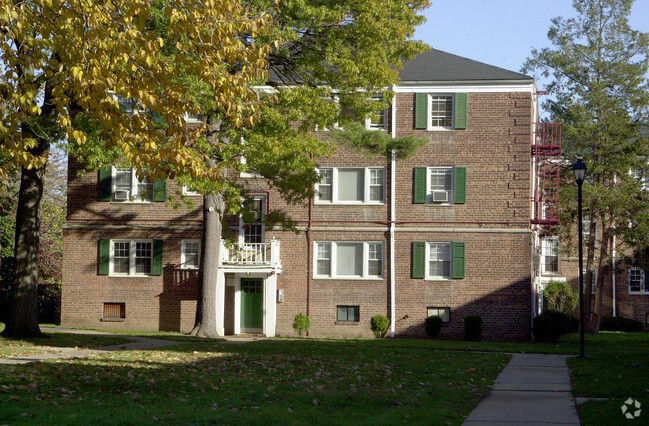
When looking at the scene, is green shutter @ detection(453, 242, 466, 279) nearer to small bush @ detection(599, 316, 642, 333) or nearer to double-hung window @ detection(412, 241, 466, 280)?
double-hung window @ detection(412, 241, 466, 280)

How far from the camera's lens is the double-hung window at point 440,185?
108 ft

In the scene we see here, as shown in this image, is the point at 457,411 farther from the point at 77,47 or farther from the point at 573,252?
the point at 573,252

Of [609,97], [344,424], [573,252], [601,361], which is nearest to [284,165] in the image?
[601,361]

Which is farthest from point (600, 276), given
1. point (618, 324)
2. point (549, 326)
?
point (549, 326)

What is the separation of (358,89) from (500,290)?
10.9 metres

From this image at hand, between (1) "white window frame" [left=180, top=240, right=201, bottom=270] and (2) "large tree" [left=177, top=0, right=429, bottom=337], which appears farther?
(1) "white window frame" [left=180, top=240, right=201, bottom=270]

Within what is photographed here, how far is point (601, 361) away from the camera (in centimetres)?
2038

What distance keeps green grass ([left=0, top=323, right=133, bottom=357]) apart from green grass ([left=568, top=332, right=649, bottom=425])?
10.6m

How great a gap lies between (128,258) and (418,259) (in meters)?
11.1

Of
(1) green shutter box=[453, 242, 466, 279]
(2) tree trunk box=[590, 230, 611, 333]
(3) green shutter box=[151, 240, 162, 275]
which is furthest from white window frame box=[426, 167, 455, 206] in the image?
(2) tree trunk box=[590, 230, 611, 333]

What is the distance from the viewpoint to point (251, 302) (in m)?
34.2

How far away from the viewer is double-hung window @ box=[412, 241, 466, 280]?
33.0 meters

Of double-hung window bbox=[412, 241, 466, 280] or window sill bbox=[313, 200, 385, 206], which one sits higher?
window sill bbox=[313, 200, 385, 206]

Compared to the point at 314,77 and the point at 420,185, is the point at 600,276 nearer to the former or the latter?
the point at 420,185
